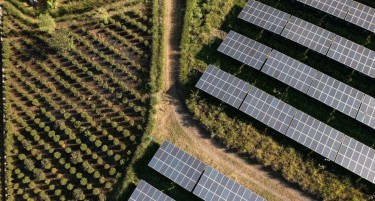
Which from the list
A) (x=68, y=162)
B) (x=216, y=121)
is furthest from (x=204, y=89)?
(x=68, y=162)

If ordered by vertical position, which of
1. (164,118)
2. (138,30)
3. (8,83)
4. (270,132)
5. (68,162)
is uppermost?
(138,30)

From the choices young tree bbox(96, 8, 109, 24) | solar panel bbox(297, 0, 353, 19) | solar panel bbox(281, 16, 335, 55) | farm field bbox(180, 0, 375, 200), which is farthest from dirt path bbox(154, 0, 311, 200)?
solar panel bbox(297, 0, 353, 19)

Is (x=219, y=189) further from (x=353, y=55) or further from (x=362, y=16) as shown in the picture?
(x=362, y=16)

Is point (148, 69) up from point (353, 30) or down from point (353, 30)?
down

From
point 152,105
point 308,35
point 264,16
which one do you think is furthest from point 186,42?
point 308,35

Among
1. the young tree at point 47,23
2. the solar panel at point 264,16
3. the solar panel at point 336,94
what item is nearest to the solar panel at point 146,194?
the solar panel at point 336,94

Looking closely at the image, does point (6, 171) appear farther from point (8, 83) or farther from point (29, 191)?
point (8, 83)

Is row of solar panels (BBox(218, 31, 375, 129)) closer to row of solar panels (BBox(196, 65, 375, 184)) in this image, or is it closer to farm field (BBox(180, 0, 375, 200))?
farm field (BBox(180, 0, 375, 200))
